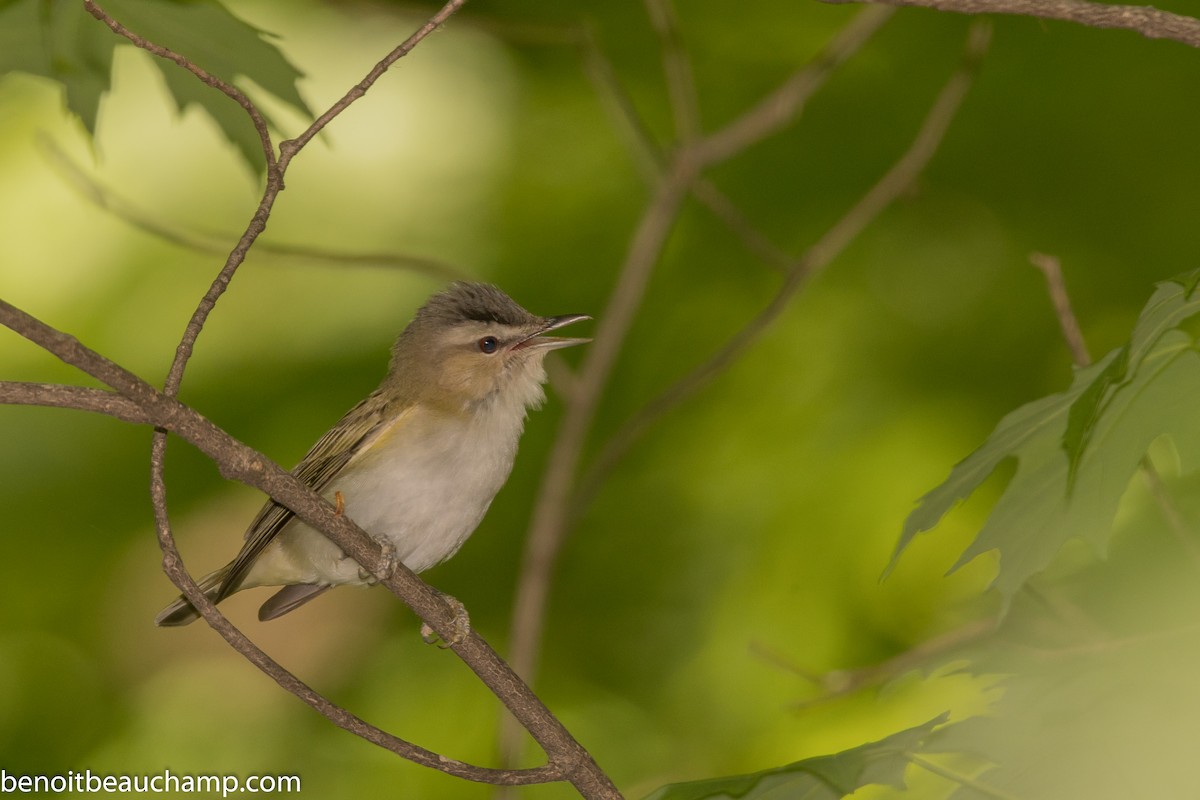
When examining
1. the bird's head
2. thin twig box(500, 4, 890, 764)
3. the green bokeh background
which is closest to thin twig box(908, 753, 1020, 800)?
the bird's head

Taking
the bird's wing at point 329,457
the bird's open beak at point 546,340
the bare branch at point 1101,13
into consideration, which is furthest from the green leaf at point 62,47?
the bare branch at point 1101,13

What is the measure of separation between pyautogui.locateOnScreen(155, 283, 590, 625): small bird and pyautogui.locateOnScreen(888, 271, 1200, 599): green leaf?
4.80 feet

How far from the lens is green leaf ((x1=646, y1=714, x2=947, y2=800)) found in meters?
2.29

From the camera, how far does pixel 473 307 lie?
3.95 metres

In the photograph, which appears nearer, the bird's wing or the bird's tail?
the bird's wing

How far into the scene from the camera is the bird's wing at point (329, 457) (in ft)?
11.7

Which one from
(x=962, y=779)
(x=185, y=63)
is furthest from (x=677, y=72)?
(x=962, y=779)

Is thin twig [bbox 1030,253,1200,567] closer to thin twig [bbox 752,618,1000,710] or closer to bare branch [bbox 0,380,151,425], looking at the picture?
thin twig [bbox 752,618,1000,710]

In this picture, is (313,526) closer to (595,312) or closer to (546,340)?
(546,340)

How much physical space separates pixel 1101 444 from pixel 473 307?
228 cm

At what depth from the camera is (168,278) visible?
571 cm

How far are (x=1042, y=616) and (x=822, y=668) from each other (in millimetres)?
2484

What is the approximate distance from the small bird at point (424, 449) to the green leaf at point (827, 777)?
1372 millimetres

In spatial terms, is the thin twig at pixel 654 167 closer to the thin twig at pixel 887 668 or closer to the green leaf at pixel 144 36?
the thin twig at pixel 887 668
